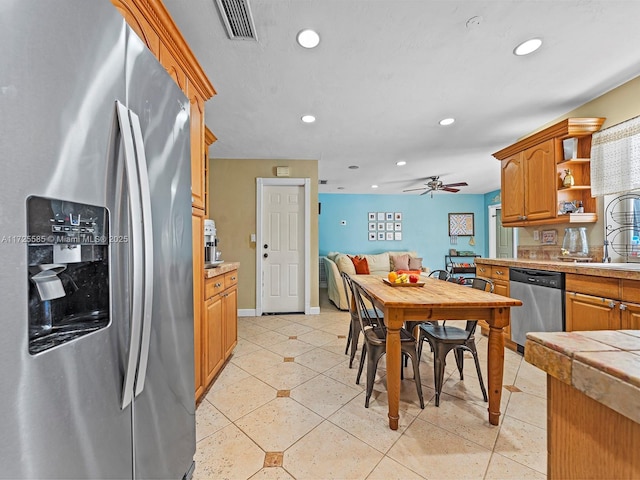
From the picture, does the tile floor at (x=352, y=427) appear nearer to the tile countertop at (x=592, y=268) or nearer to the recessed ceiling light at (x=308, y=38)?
the tile countertop at (x=592, y=268)

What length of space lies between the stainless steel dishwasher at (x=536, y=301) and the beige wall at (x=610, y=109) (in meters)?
0.71

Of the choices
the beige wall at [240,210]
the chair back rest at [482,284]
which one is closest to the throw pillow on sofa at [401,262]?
the beige wall at [240,210]

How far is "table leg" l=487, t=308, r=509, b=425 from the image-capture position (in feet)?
5.52

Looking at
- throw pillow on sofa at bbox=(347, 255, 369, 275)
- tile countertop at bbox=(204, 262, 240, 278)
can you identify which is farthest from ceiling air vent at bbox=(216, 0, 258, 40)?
throw pillow on sofa at bbox=(347, 255, 369, 275)

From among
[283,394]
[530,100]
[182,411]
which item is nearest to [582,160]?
[530,100]

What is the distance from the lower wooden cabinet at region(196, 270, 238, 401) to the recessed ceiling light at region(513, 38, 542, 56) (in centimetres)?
274

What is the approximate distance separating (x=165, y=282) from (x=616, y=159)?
11.7 feet

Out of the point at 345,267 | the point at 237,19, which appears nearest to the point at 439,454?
Result: the point at 237,19

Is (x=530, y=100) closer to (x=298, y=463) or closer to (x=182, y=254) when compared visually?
(x=182, y=254)

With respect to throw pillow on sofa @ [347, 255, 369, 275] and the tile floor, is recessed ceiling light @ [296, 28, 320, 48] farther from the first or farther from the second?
throw pillow on sofa @ [347, 255, 369, 275]

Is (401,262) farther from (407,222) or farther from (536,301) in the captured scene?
(536,301)

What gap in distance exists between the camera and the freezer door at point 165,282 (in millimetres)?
852

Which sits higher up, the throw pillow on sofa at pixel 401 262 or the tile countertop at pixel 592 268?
the tile countertop at pixel 592 268

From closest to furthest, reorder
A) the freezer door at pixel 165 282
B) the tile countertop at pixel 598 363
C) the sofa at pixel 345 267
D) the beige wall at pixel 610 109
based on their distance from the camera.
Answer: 1. the tile countertop at pixel 598 363
2. the freezer door at pixel 165 282
3. the beige wall at pixel 610 109
4. the sofa at pixel 345 267
